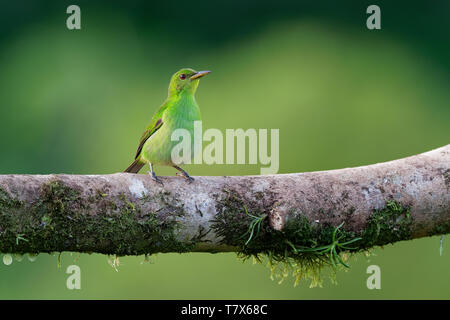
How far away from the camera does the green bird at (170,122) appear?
3.37 m

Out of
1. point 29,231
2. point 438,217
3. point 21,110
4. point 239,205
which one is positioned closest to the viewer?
point 29,231

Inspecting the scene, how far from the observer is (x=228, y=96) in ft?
22.4

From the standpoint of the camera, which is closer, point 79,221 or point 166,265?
point 79,221

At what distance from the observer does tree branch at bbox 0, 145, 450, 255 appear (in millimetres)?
2486

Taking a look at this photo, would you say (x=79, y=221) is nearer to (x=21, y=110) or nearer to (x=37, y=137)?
(x=37, y=137)

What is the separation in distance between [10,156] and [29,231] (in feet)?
15.8

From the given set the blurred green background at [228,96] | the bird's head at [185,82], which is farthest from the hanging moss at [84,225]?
the blurred green background at [228,96]

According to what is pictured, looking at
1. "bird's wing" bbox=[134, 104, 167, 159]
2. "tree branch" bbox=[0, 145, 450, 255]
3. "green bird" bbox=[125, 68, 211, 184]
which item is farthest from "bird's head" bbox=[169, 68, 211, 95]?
"tree branch" bbox=[0, 145, 450, 255]

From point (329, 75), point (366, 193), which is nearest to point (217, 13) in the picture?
point (329, 75)

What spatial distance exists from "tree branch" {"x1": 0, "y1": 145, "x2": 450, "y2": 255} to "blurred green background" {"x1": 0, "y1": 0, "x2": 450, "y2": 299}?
2657 mm

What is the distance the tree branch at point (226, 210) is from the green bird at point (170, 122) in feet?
1.78

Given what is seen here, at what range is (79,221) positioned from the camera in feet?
8.25

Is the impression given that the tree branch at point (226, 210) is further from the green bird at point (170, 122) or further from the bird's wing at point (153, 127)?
the bird's wing at point (153, 127)

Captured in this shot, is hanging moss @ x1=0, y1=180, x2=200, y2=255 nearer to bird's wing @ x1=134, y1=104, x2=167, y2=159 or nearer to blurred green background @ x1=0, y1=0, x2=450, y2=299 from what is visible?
bird's wing @ x1=134, y1=104, x2=167, y2=159
